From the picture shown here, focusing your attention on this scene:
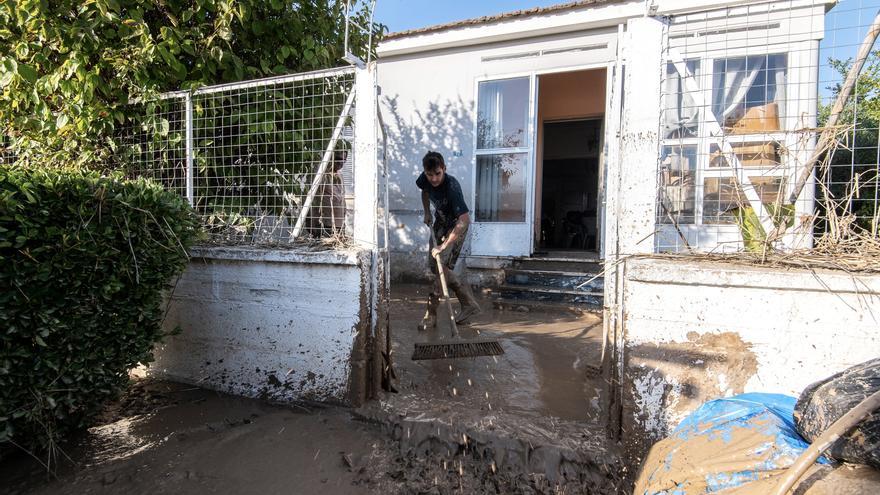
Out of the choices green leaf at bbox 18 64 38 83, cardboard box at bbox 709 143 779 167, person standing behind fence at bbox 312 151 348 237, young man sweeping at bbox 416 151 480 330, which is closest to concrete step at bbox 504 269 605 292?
young man sweeping at bbox 416 151 480 330

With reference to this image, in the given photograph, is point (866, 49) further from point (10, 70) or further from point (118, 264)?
point (10, 70)

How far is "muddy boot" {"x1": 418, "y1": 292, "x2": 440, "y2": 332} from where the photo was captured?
475cm

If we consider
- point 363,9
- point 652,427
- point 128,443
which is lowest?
point 128,443

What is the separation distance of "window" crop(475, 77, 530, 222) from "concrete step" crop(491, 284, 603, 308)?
1.18m

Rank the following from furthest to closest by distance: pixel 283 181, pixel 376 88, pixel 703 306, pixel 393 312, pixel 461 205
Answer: pixel 393 312, pixel 461 205, pixel 283 181, pixel 376 88, pixel 703 306

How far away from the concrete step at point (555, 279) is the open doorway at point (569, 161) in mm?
1158

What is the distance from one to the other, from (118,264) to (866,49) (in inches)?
164

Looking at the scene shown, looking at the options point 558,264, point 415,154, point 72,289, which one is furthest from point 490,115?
point 72,289

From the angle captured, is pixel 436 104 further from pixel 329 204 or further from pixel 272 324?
pixel 272 324

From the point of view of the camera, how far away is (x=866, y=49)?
226cm

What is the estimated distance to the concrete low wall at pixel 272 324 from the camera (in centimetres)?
285

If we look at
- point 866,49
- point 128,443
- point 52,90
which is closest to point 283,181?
point 52,90

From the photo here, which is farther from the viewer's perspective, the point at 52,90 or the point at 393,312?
the point at 393,312

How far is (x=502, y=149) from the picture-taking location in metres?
6.91
